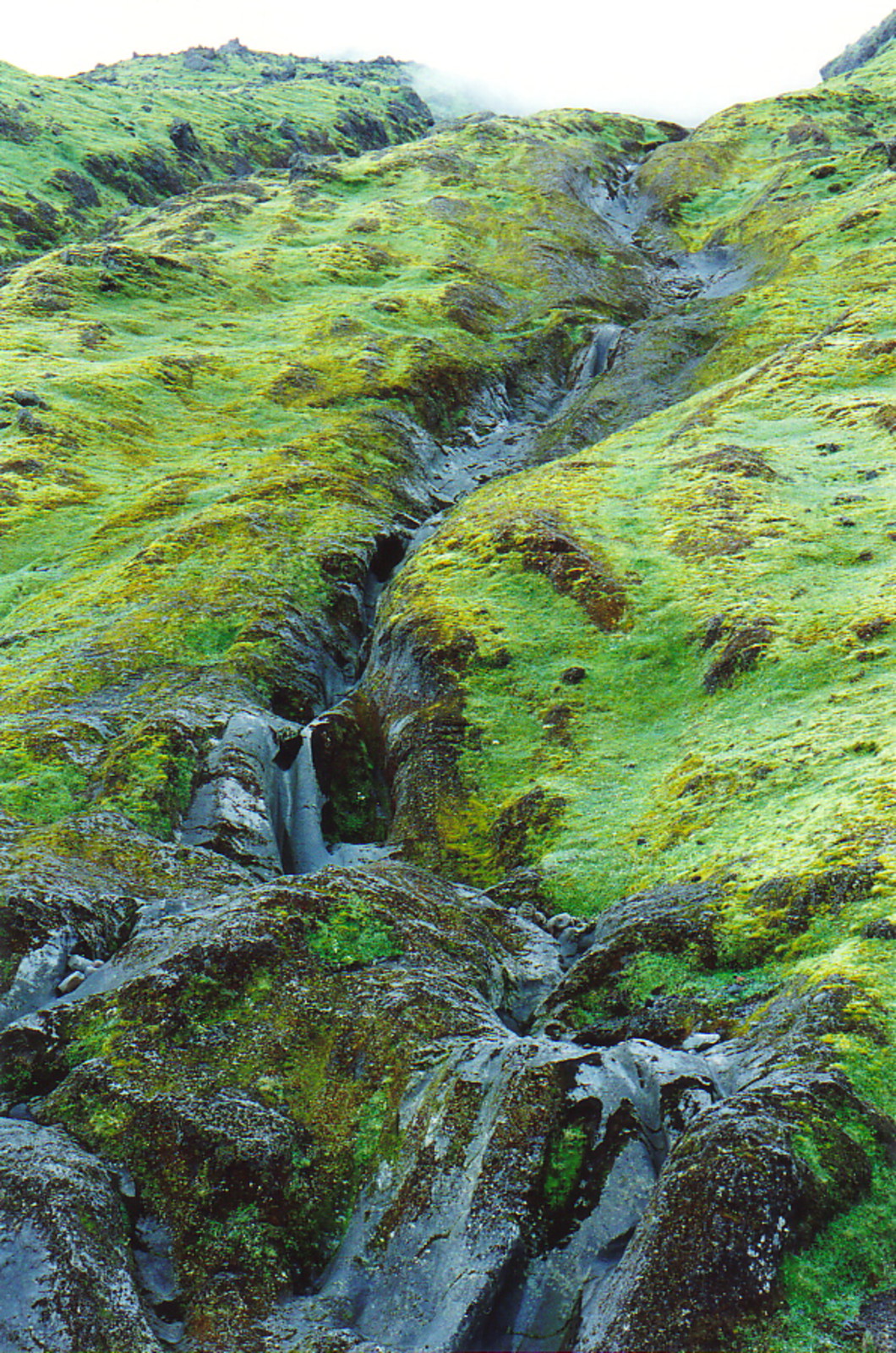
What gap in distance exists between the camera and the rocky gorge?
9.67 meters

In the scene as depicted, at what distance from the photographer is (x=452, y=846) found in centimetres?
2155

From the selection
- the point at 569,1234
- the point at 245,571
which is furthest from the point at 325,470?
the point at 569,1234

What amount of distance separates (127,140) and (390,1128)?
171945 millimetres

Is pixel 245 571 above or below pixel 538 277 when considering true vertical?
below

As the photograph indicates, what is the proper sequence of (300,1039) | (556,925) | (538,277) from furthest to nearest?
(538,277), (556,925), (300,1039)

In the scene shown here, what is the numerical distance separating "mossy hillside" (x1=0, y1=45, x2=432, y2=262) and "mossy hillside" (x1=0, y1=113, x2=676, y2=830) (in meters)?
19.9

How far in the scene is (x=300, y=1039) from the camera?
1327 cm

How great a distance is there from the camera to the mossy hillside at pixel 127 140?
121625 mm

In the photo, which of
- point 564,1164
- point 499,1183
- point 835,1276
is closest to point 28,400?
point 499,1183

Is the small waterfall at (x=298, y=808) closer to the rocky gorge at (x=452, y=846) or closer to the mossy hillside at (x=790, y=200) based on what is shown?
the rocky gorge at (x=452, y=846)

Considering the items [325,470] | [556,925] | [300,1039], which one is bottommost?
[556,925]

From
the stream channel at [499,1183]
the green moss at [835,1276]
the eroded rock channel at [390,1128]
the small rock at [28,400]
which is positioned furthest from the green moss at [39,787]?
the small rock at [28,400]

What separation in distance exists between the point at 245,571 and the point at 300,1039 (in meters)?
23.7

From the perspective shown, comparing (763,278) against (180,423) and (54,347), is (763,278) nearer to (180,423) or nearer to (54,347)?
(180,423)
